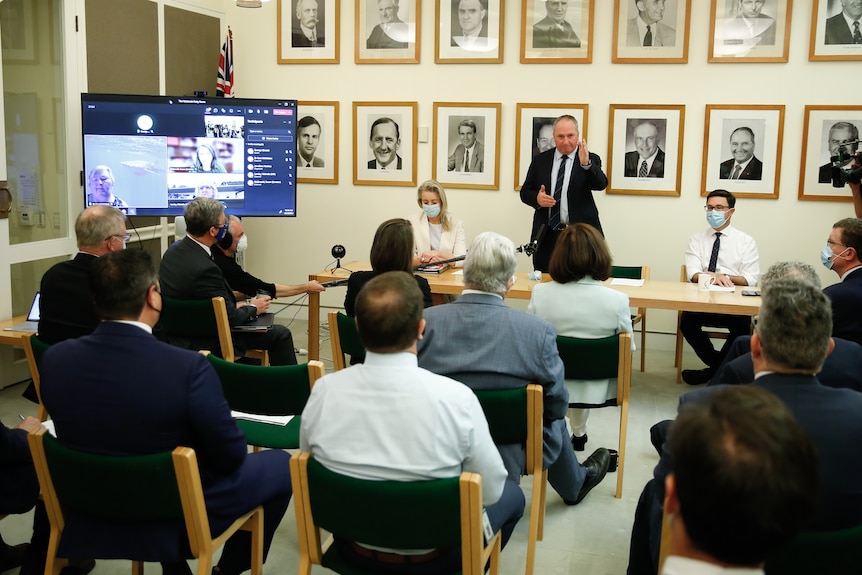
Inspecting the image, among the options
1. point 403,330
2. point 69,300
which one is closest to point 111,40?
point 69,300

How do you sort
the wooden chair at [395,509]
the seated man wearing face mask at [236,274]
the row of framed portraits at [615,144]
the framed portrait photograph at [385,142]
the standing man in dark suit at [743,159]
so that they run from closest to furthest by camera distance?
the wooden chair at [395,509], the seated man wearing face mask at [236,274], the row of framed portraits at [615,144], the standing man in dark suit at [743,159], the framed portrait photograph at [385,142]

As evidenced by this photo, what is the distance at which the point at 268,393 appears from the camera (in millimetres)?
3234

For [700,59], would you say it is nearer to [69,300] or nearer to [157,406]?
[69,300]

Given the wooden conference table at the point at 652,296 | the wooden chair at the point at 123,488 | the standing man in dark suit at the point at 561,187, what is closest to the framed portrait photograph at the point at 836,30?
the standing man in dark suit at the point at 561,187

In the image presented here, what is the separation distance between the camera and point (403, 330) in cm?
225

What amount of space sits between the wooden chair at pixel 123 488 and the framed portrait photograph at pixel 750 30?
18.8ft

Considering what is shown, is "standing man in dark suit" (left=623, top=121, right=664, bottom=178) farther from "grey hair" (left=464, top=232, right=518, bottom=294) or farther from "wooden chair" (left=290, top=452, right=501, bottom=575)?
"wooden chair" (left=290, top=452, right=501, bottom=575)

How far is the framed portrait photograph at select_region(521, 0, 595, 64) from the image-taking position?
6.84 meters

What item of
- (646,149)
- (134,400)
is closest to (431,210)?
(646,149)

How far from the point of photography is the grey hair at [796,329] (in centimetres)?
212

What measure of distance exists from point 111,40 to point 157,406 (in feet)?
15.7

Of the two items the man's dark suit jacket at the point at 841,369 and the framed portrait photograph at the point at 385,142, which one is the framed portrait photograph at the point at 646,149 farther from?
the man's dark suit jacket at the point at 841,369

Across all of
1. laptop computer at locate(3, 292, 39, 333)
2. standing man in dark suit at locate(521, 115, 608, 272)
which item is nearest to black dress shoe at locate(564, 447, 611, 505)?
standing man in dark suit at locate(521, 115, 608, 272)

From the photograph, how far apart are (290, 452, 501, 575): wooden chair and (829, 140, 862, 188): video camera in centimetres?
484
